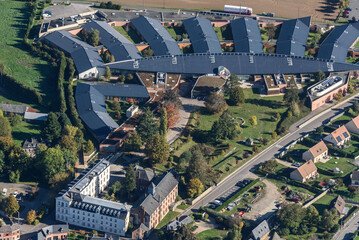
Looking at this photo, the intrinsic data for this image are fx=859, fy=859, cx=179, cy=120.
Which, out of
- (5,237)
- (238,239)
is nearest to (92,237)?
(5,237)

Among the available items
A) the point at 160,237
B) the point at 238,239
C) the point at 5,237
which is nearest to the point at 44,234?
the point at 5,237

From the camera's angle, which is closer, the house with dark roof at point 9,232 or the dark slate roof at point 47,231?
the house with dark roof at point 9,232

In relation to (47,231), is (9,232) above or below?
below

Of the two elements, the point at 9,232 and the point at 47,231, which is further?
the point at 47,231

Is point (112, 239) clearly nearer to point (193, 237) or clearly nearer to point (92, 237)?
point (92, 237)

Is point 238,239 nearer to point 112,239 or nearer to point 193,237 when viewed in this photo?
point 193,237

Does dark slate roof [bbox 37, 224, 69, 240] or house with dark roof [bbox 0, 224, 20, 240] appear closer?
house with dark roof [bbox 0, 224, 20, 240]
